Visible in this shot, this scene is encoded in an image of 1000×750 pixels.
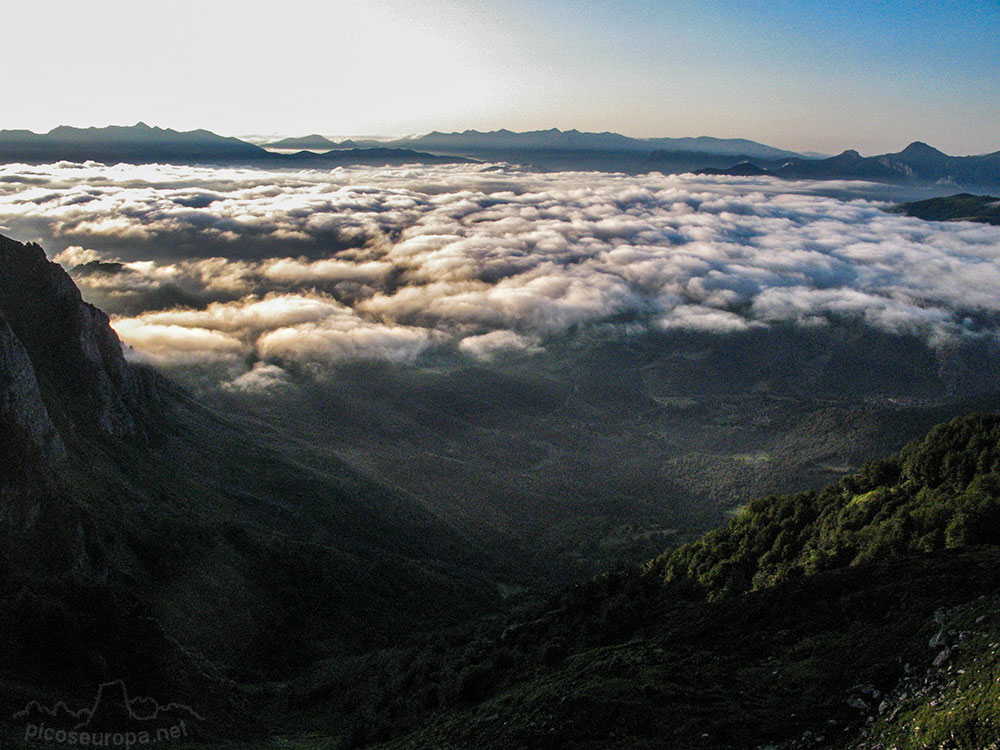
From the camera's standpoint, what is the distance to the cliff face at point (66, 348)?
95375 mm

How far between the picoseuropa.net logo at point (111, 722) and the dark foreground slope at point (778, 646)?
1060cm

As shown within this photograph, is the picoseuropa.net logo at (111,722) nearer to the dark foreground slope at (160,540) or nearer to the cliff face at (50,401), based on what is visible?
the dark foreground slope at (160,540)

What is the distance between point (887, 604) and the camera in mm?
29547

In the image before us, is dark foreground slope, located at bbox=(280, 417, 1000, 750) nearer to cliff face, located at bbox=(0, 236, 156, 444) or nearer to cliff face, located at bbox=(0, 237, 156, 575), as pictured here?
cliff face, located at bbox=(0, 237, 156, 575)

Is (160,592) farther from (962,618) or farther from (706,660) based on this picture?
(962,618)

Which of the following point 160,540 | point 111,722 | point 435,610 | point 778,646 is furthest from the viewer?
point 435,610

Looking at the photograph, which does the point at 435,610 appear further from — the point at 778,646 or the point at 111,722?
the point at 778,646

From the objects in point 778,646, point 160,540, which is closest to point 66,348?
point 160,540

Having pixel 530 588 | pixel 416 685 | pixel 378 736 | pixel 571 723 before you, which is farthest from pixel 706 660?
pixel 530 588

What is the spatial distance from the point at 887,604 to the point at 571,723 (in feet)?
48.0

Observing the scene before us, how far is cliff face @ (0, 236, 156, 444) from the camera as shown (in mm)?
95375

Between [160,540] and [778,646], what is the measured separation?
7324 cm

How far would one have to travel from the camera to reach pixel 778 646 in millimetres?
30219

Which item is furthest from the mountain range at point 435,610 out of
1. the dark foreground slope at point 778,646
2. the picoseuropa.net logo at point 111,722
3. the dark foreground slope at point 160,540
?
the picoseuropa.net logo at point 111,722
